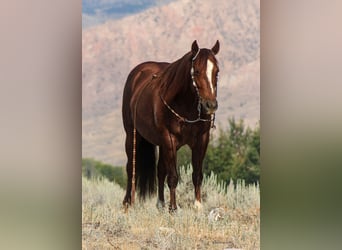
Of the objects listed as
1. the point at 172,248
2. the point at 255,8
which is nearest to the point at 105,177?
the point at 172,248

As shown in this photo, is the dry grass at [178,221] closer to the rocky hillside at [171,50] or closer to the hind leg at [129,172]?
the hind leg at [129,172]

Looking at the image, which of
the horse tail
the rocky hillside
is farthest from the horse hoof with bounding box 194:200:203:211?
the rocky hillside

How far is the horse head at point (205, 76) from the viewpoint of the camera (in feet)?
4.76

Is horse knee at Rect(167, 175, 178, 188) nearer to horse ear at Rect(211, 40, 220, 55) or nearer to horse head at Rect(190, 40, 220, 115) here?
horse head at Rect(190, 40, 220, 115)

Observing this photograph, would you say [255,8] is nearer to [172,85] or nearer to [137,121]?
[172,85]

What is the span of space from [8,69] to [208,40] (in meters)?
0.61

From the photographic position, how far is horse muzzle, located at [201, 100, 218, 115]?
1.46 m

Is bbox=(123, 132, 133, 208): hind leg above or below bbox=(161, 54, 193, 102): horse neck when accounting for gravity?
below

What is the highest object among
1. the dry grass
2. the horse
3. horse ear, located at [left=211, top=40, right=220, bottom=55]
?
horse ear, located at [left=211, top=40, right=220, bottom=55]

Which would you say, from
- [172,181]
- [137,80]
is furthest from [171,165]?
[137,80]

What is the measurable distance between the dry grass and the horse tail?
1.4 inches

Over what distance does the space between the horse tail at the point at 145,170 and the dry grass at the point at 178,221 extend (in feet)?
0.11

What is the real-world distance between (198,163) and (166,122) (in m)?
0.16

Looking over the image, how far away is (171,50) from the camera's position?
149 centimetres
